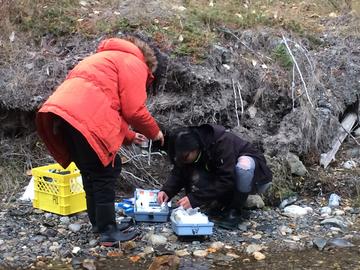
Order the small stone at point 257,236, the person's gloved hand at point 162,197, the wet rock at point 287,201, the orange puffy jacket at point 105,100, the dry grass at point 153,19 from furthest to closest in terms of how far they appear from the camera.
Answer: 1. the dry grass at point 153,19
2. the wet rock at point 287,201
3. the person's gloved hand at point 162,197
4. the small stone at point 257,236
5. the orange puffy jacket at point 105,100

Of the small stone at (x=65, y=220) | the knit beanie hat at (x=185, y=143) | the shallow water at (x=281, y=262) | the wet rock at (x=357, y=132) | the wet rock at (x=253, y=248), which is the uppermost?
the knit beanie hat at (x=185, y=143)

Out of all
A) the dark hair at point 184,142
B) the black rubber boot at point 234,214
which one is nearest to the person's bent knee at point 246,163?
the black rubber boot at point 234,214

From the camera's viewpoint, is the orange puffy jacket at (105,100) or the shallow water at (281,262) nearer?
the orange puffy jacket at (105,100)

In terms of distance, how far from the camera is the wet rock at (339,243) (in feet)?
13.8

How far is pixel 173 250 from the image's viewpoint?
13.3 feet

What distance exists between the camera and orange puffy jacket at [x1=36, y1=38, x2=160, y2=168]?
12.2 ft

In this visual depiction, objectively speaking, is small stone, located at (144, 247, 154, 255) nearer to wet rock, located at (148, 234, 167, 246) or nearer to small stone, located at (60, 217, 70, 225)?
wet rock, located at (148, 234, 167, 246)

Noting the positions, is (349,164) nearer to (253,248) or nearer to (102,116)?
(253,248)

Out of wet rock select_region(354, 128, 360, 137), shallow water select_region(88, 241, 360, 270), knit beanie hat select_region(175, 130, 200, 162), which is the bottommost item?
shallow water select_region(88, 241, 360, 270)

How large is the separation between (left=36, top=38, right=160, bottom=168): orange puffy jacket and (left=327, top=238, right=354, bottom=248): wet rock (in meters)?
1.44

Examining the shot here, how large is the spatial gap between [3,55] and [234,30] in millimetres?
2320

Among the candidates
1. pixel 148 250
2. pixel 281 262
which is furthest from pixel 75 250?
pixel 281 262

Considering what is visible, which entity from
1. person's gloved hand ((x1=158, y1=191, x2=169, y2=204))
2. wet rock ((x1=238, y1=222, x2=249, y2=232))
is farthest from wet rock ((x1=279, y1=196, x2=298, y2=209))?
person's gloved hand ((x1=158, y1=191, x2=169, y2=204))

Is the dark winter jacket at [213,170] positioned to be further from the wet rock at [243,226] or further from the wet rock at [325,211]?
the wet rock at [325,211]
